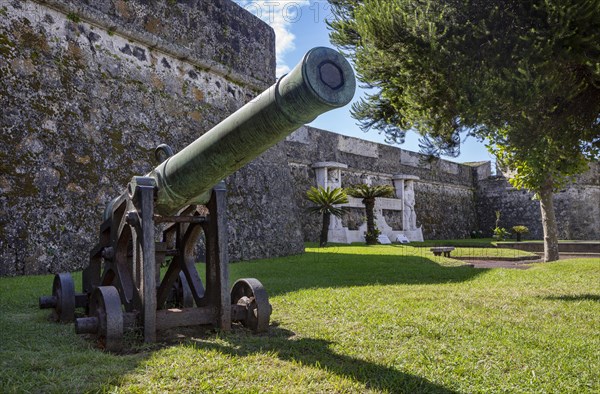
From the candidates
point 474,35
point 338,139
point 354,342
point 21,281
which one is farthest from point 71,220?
point 338,139

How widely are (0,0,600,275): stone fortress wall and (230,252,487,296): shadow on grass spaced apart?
156 cm

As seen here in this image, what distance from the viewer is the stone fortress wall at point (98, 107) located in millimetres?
6395

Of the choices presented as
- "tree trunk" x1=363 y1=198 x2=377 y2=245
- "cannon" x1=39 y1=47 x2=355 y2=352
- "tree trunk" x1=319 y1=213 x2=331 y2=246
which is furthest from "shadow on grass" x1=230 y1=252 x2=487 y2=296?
"tree trunk" x1=363 y1=198 x2=377 y2=245

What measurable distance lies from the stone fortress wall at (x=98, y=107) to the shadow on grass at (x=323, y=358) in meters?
4.22

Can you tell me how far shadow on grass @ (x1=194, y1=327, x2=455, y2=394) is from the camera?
7.59 ft

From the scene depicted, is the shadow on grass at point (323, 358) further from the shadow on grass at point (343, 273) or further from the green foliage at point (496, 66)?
the green foliage at point (496, 66)

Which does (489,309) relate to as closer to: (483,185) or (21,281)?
(21,281)

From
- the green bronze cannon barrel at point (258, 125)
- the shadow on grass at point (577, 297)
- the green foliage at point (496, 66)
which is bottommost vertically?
the shadow on grass at point (577, 297)

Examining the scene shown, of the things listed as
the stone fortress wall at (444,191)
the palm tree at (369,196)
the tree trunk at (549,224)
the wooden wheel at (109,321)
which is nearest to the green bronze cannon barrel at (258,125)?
the wooden wheel at (109,321)

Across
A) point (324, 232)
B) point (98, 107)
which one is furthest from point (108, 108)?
point (324, 232)

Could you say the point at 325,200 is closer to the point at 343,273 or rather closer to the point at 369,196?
the point at 369,196

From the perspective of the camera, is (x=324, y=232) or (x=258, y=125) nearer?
(x=258, y=125)

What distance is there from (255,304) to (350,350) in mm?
788

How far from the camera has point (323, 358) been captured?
9.02 feet
